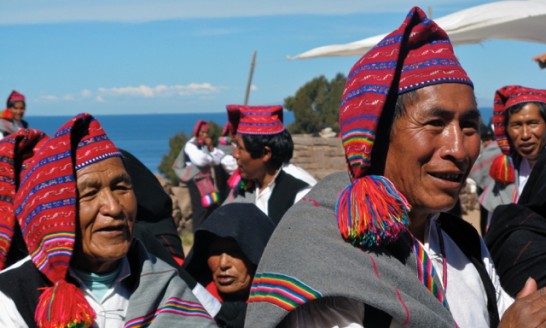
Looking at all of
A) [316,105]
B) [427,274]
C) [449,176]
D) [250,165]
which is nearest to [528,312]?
[427,274]

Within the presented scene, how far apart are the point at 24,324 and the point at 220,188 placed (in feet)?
29.3

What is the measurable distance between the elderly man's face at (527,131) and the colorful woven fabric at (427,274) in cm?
422

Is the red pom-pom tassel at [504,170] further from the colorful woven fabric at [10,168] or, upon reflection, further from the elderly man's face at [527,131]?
the colorful woven fabric at [10,168]

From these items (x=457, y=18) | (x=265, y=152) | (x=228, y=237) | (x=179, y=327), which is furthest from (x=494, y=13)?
(x=179, y=327)

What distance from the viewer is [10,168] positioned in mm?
3480

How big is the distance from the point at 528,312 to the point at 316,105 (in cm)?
2397

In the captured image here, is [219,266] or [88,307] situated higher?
[88,307]

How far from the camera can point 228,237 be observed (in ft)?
14.3

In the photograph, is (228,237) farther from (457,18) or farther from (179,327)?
(457,18)

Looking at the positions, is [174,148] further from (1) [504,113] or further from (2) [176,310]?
(2) [176,310]

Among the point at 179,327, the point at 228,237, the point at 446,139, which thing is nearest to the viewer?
the point at 446,139

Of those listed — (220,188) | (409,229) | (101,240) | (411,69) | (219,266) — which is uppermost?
(411,69)

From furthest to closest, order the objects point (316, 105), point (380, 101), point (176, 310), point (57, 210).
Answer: point (316, 105) → point (176, 310) → point (57, 210) → point (380, 101)

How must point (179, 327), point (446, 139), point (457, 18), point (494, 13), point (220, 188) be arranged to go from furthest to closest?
point (220, 188)
point (457, 18)
point (494, 13)
point (179, 327)
point (446, 139)
